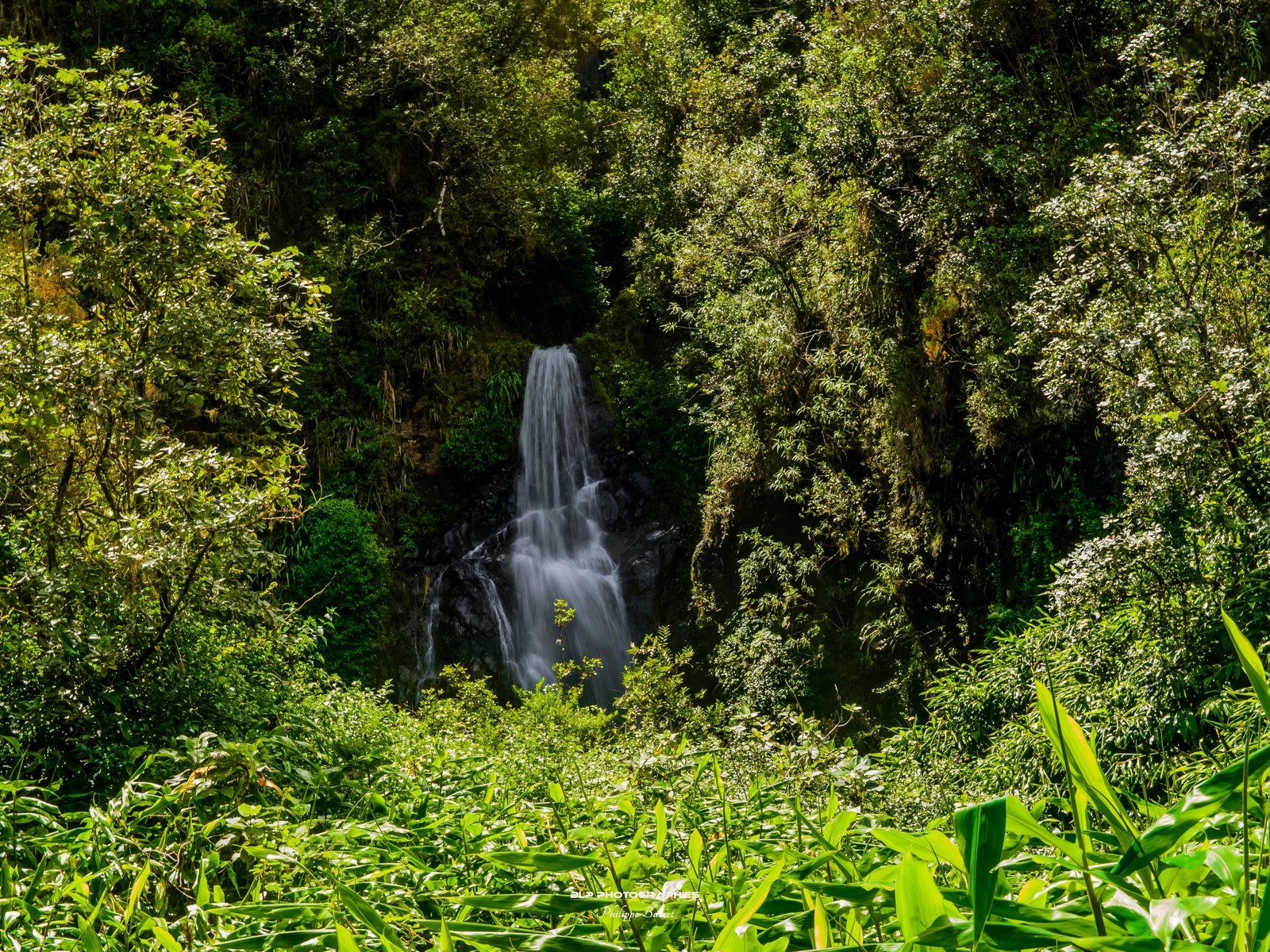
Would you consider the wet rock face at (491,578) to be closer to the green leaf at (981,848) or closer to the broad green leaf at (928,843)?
the broad green leaf at (928,843)

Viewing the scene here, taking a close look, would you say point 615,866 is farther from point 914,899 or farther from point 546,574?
point 546,574

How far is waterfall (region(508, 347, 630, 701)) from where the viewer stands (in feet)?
44.7

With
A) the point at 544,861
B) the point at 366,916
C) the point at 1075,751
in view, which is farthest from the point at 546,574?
the point at 1075,751

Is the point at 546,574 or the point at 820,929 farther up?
the point at 820,929

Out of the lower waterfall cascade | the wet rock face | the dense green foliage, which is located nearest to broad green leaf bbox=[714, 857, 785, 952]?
the dense green foliage

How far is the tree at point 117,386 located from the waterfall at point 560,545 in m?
8.04

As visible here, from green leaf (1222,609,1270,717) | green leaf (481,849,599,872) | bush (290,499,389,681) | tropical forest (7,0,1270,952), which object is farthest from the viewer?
bush (290,499,389,681)

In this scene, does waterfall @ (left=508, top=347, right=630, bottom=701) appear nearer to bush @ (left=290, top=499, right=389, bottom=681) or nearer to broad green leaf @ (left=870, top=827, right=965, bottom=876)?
bush @ (left=290, top=499, right=389, bottom=681)

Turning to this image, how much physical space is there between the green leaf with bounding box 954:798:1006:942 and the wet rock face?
1293cm

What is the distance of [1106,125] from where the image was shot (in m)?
7.62

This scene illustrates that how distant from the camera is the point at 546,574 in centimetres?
1434

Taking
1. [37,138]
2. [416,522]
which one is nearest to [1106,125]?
[37,138]

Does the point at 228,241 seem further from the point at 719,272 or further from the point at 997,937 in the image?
the point at 719,272

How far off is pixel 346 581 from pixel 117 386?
8.72 m
